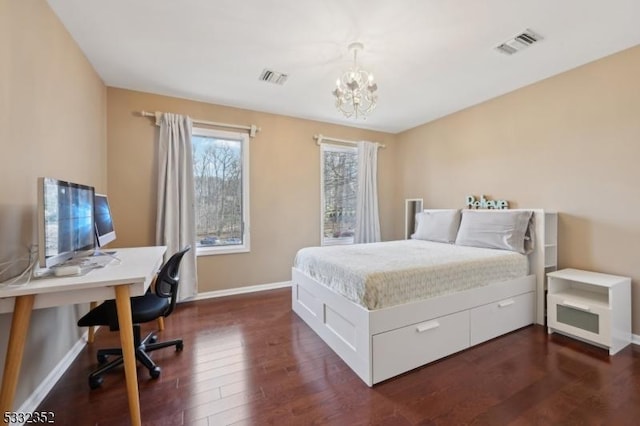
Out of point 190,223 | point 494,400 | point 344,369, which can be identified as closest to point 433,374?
point 494,400

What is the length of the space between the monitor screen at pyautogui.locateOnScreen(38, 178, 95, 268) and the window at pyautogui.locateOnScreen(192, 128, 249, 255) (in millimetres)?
1699

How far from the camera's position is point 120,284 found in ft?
4.31

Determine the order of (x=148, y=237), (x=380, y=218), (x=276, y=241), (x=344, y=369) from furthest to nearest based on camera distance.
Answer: (x=380, y=218)
(x=276, y=241)
(x=148, y=237)
(x=344, y=369)

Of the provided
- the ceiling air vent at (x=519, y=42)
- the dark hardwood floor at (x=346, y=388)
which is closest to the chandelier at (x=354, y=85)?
the ceiling air vent at (x=519, y=42)

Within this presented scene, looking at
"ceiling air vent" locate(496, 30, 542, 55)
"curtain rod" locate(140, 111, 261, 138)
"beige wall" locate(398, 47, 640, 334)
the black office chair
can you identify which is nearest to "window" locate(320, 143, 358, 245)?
"curtain rod" locate(140, 111, 261, 138)

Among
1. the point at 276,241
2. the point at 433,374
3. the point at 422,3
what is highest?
the point at 422,3

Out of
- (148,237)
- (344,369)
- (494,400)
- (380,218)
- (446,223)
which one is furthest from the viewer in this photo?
(380,218)

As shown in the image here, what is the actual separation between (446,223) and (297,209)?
208cm

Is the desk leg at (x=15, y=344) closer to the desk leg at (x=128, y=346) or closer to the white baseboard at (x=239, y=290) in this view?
the desk leg at (x=128, y=346)

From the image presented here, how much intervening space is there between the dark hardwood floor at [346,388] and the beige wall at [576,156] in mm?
907

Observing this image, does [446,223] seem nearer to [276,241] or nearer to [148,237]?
[276,241]

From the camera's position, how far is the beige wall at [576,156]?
2297mm

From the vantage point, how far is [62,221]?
55.1 inches

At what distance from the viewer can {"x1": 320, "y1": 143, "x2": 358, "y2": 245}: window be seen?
14.1 feet
